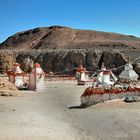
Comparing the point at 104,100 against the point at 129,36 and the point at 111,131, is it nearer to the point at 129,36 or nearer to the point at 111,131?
the point at 111,131

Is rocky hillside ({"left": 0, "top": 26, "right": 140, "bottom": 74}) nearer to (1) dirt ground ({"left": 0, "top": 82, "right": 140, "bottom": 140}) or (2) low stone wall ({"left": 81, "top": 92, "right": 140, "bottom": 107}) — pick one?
(2) low stone wall ({"left": 81, "top": 92, "right": 140, "bottom": 107})

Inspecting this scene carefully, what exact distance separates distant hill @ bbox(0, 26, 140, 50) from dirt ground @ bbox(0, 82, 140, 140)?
83.7 metres

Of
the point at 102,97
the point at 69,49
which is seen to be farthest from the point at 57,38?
the point at 102,97

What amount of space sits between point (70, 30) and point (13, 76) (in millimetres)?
96571

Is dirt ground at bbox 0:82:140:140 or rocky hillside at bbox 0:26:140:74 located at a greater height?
rocky hillside at bbox 0:26:140:74

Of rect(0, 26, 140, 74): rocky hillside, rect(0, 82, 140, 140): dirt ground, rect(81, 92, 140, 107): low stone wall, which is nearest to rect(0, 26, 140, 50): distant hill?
rect(0, 26, 140, 74): rocky hillside

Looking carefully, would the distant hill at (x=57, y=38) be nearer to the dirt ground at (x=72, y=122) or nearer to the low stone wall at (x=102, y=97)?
the low stone wall at (x=102, y=97)

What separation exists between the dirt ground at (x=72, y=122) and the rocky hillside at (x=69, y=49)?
3295 centimetres

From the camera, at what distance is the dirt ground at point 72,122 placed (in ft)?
36.7

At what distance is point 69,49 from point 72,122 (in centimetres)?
6096

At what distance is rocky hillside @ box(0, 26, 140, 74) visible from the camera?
60.9 metres

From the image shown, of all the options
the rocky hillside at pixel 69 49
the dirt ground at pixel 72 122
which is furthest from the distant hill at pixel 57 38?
the dirt ground at pixel 72 122

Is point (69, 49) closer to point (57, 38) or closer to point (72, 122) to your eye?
point (57, 38)

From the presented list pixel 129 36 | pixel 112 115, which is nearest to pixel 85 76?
pixel 112 115
